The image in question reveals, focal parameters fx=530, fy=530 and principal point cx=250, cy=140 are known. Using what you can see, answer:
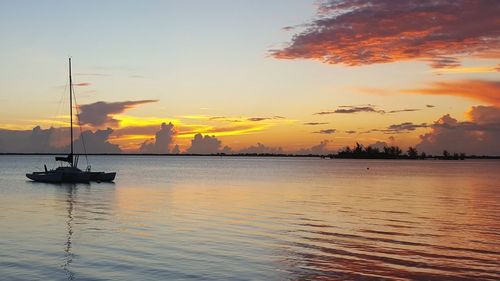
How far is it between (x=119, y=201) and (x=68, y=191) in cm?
1715

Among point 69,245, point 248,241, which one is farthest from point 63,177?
point 248,241

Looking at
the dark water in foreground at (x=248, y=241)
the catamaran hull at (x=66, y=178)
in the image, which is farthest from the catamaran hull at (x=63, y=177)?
the dark water in foreground at (x=248, y=241)

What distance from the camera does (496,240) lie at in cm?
3073

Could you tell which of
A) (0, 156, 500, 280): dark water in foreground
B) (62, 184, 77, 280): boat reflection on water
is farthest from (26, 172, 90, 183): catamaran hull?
(0, 156, 500, 280): dark water in foreground

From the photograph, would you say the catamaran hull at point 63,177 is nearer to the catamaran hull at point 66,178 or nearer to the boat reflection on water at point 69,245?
the catamaran hull at point 66,178

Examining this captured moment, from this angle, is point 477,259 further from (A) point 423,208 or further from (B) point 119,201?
(B) point 119,201

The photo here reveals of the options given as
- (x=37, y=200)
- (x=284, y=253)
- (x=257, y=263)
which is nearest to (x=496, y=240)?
(x=284, y=253)

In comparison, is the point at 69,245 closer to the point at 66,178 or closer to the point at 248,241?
the point at 248,241

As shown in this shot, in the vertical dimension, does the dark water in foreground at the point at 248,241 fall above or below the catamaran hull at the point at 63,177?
below

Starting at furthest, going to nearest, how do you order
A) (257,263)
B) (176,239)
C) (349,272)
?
(176,239)
(257,263)
(349,272)

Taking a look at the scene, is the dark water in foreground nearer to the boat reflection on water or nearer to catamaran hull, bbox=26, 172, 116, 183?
the boat reflection on water

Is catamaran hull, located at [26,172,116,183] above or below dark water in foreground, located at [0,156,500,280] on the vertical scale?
above

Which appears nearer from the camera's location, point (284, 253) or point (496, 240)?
point (284, 253)

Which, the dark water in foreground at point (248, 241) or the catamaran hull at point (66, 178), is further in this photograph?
the catamaran hull at point (66, 178)
